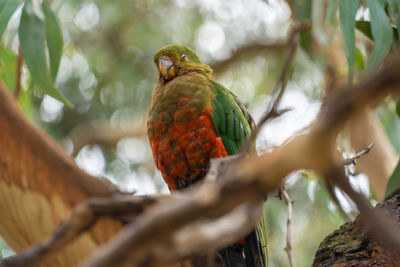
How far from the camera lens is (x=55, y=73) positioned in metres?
1.93

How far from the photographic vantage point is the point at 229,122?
1.85 metres

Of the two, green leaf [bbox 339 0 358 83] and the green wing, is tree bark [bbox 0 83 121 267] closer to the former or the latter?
the green wing

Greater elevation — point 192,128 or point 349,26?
point 349,26

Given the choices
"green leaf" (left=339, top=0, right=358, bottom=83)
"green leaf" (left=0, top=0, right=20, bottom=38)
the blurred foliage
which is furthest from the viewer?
the blurred foliage

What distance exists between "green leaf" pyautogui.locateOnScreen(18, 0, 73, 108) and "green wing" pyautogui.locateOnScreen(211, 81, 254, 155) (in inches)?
Answer: 22.0

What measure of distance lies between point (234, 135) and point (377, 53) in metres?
0.60

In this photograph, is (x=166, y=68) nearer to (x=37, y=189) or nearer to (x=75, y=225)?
(x=37, y=189)

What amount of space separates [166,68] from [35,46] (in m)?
0.57

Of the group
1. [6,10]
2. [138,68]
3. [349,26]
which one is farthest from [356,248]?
[138,68]

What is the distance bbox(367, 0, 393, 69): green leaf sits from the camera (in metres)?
1.66

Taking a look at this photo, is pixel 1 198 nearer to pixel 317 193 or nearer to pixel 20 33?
pixel 20 33

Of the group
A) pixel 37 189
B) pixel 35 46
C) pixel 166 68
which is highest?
pixel 35 46

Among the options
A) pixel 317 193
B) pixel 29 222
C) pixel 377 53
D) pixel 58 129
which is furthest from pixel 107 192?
pixel 58 129

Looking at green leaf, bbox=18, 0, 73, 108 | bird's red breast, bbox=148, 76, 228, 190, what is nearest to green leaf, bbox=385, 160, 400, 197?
bird's red breast, bbox=148, 76, 228, 190
